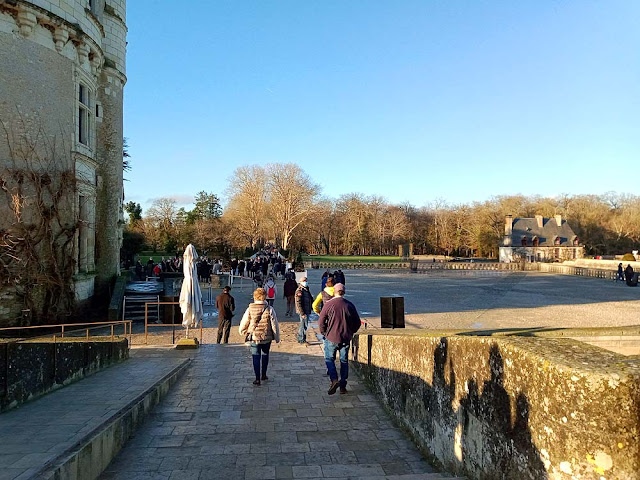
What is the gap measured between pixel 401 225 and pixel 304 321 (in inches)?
3038

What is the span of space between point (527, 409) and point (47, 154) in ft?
55.3

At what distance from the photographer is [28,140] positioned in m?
15.0

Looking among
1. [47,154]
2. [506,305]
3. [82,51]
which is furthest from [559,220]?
[47,154]

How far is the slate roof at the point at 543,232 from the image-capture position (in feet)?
246

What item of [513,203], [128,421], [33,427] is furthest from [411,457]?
[513,203]

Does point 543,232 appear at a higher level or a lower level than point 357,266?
higher

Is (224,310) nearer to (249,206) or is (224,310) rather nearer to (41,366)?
(41,366)

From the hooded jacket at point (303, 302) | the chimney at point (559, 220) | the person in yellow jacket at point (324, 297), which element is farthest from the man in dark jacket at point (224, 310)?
the chimney at point (559, 220)

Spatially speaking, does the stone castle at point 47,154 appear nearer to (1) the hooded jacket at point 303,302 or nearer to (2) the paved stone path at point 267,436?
(1) the hooded jacket at point 303,302

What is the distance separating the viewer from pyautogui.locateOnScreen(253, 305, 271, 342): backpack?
7.40 m

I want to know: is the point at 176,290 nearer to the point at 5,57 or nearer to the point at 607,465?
the point at 5,57

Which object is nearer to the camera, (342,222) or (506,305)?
Answer: (506,305)

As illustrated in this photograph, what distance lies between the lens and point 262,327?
7.42 m

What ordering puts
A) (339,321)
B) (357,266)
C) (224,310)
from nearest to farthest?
(339,321) < (224,310) < (357,266)
